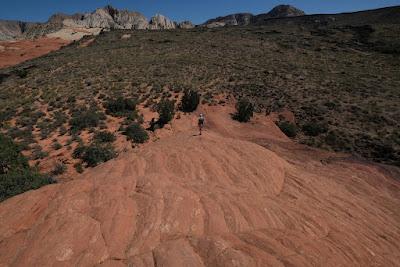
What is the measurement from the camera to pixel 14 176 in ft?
50.6

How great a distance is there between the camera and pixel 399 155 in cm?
2173

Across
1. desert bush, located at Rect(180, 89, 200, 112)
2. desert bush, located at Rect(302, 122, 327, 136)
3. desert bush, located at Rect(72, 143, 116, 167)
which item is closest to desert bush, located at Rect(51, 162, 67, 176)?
desert bush, located at Rect(72, 143, 116, 167)

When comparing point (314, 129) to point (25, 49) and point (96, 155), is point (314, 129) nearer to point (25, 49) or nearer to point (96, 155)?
point (96, 155)

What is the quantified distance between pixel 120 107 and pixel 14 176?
45.6 ft

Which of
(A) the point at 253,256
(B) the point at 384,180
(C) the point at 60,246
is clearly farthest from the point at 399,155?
(C) the point at 60,246

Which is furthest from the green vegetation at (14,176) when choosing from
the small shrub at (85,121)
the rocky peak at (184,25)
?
the rocky peak at (184,25)

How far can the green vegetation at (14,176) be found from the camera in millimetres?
14656

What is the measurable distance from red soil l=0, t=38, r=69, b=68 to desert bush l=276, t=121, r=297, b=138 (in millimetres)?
53354

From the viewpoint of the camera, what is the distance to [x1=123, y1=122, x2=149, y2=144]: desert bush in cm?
2309

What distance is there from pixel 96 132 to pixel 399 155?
2001 cm

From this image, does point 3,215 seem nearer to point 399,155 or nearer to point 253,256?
point 253,256

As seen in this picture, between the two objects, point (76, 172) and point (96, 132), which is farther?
point (96, 132)

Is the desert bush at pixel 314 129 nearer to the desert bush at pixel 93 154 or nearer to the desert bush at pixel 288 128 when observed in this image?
the desert bush at pixel 288 128

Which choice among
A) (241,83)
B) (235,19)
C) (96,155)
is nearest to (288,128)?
(241,83)
